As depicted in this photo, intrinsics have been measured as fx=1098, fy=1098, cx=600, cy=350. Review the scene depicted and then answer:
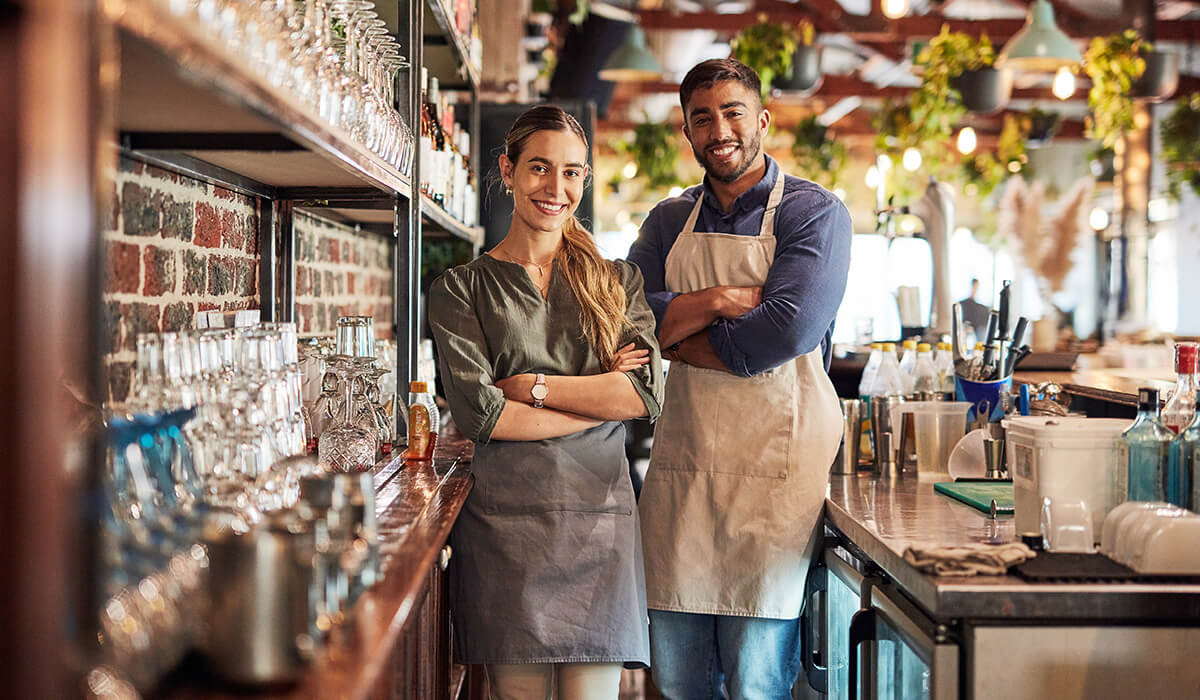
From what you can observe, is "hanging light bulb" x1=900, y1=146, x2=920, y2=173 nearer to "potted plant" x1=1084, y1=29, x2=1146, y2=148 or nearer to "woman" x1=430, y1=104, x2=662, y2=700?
"potted plant" x1=1084, y1=29, x2=1146, y2=148

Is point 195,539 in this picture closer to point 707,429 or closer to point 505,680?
point 505,680

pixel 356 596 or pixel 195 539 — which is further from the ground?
pixel 195 539

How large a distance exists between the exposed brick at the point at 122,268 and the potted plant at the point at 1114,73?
610 cm

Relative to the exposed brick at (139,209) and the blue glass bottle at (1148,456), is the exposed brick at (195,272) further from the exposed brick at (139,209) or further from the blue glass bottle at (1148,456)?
the blue glass bottle at (1148,456)

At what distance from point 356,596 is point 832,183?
7.32 m

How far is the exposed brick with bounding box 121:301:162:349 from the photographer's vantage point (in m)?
1.77

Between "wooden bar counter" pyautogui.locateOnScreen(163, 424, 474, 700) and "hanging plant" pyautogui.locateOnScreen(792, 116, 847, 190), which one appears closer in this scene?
"wooden bar counter" pyautogui.locateOnScreen(163, 424, 474, 700)

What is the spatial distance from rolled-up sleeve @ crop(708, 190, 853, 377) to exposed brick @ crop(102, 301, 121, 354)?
128 centimetres

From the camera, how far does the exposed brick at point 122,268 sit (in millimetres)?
1708

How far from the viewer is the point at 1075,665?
5.47 ft

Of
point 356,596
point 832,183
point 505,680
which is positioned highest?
point 832,183


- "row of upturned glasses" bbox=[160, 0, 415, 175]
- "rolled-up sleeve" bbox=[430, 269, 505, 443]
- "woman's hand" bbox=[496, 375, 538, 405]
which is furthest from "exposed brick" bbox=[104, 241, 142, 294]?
"woman's hand" bbox=[496, 375, 538, 405]

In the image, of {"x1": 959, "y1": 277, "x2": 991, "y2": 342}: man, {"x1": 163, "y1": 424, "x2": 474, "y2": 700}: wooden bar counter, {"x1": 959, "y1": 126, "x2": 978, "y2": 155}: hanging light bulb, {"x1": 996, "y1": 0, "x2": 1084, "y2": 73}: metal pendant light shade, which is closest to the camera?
{"x1": 163, "y1": 424, "x2": 474, "y2": 700}: wooden bar counter

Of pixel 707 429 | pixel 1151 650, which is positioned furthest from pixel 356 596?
pixel 707 429
